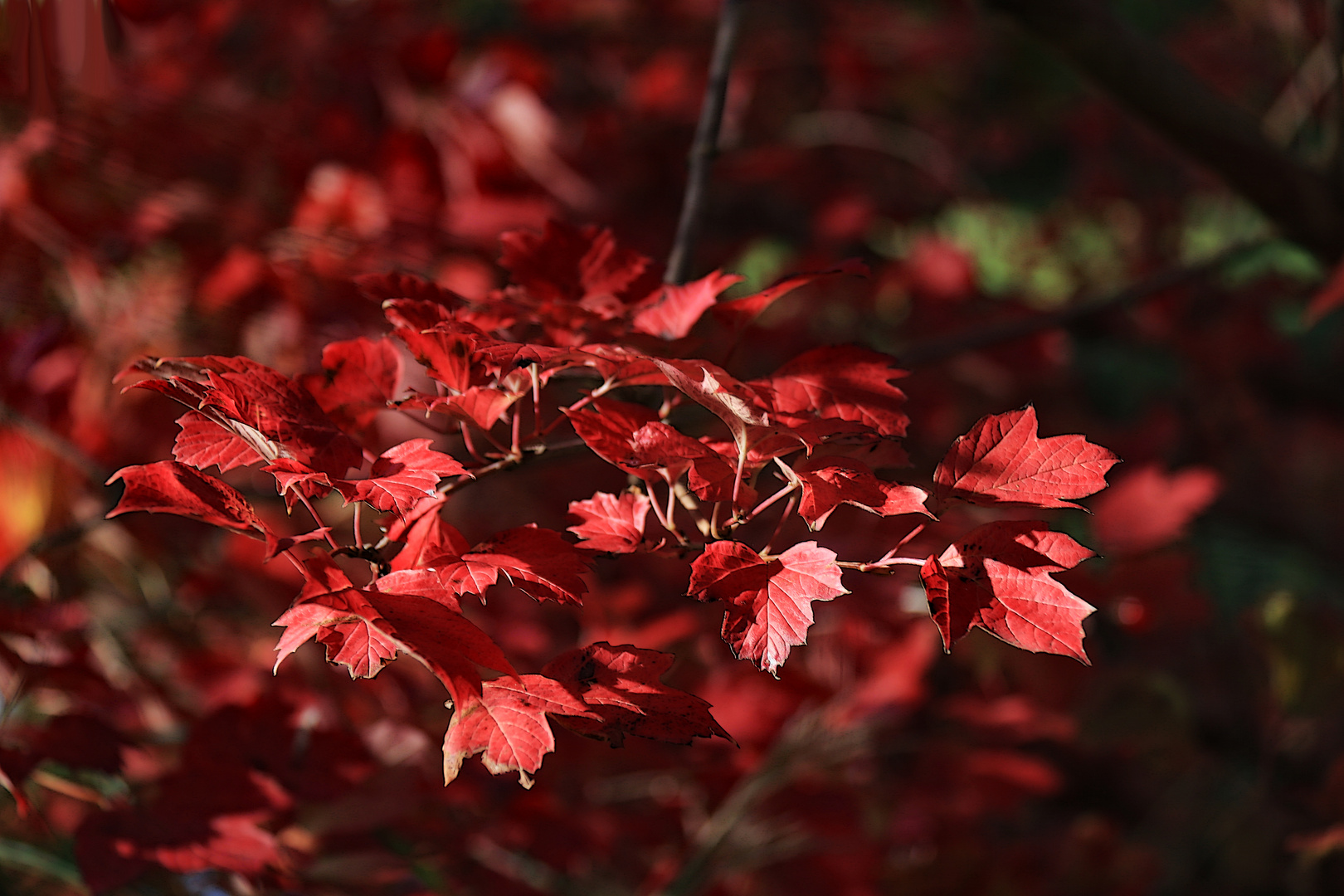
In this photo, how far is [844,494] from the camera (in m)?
0.37

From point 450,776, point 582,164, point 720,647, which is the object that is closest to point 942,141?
point 582,164

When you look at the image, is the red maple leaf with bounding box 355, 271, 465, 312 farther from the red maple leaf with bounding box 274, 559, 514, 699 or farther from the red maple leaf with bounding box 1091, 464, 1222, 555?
the red maple leaf with bounding box 1091, 464, 1222, 555

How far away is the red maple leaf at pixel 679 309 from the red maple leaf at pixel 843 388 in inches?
1.8

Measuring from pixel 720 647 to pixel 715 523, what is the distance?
0.73m

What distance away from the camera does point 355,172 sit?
1.35 meters

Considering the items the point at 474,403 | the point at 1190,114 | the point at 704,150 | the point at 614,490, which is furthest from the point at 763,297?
the point at 614,490

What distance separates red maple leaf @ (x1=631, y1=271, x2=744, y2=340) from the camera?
0.47m

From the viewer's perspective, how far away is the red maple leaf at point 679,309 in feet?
1.55

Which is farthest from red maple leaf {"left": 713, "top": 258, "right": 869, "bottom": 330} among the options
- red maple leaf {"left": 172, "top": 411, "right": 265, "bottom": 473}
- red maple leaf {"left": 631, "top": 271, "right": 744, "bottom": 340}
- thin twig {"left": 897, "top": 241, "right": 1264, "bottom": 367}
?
thin twig {"left": 897, "top": 241, "right": 1264, "bottom": 367}

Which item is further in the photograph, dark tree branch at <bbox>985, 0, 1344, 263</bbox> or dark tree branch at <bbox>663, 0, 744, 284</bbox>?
dark tree branch at <bbox>985, 0, 1344, 263</bbox>

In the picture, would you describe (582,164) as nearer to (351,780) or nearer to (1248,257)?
(1248,257)

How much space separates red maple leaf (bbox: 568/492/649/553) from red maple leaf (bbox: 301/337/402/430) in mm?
106

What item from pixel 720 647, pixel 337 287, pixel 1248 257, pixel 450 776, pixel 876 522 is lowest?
pixel 720 647

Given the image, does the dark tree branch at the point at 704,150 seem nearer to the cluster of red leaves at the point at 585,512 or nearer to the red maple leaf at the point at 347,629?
the cluster of red leaves at the point at 585,512
